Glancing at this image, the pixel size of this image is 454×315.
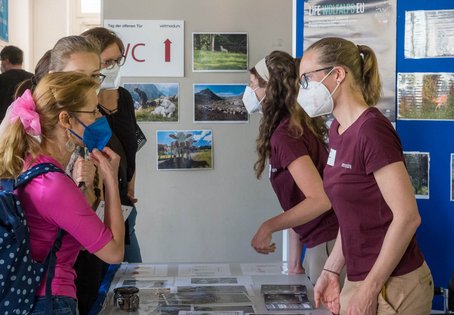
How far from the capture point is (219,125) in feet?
10.9

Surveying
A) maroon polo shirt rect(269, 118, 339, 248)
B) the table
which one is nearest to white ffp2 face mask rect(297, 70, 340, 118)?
maroon polo shirt rect(269, 118, 339, 248)

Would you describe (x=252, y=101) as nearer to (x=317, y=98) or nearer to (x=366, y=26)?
(x=317, y=98)

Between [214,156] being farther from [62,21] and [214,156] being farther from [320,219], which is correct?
[62,21]

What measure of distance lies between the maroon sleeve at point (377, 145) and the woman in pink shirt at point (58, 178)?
→ 65 centimetres

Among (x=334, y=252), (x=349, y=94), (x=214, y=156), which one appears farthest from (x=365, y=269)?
(x=214, y=156)

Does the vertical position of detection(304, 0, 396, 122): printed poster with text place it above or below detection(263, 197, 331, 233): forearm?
above

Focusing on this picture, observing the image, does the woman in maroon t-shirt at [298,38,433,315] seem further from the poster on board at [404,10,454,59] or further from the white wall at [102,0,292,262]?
the white wall at [102,0,292,262]

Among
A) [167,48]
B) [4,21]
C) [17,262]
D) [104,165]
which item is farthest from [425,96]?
[4,21]

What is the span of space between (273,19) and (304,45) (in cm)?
44

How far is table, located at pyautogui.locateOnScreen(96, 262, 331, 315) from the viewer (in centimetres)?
163

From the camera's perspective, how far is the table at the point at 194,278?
1.63m

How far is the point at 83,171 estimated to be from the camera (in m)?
1.61

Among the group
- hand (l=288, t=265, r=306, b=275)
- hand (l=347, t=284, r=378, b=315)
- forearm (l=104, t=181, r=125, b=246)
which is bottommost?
hand (l=288, t=265, r=306, b=275)

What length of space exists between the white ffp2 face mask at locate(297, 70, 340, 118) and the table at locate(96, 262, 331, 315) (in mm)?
565
